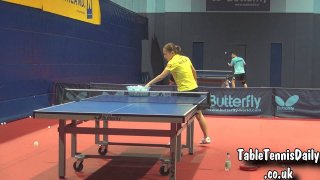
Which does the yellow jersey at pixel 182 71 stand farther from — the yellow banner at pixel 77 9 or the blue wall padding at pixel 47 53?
the yellow banner at pixel 77 9

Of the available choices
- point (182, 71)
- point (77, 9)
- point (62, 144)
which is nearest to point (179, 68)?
point (182, 71)

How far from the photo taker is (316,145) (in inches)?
330

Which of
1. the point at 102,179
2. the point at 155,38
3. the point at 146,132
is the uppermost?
the point at 155,38

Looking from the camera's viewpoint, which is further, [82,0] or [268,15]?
[268,15]

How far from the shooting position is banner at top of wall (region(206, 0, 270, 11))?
2273 centimetres

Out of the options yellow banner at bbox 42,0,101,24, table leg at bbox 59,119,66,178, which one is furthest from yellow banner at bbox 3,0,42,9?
table leg at bbox 59,119,66,178

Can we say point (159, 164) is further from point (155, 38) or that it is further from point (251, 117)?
point (155, 38)

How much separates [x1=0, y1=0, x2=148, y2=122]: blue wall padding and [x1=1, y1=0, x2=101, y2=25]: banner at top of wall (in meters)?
0.20

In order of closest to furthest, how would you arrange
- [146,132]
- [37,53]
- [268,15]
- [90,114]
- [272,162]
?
[90,114]
[146,132]
[272,162]
[37,53]
[268,15]

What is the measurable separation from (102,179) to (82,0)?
8506 mm

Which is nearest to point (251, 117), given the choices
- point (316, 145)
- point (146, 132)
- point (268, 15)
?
point (316, 145)

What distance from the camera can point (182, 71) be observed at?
24.8 feet

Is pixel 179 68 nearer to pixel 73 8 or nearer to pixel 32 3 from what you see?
pixel 32 3

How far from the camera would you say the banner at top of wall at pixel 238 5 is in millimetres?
22734
